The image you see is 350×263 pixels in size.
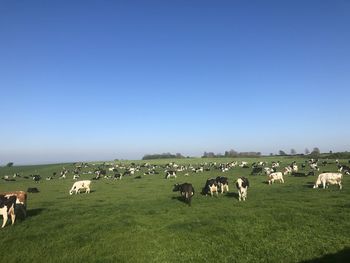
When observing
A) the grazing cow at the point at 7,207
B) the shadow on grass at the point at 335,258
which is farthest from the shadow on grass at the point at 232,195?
the grazing cow at the point at 7,207

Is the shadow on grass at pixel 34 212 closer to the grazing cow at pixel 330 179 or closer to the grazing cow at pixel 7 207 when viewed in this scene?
the grazing cow at pixel 7 207

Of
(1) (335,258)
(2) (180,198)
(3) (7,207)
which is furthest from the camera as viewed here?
(2) (180,198)

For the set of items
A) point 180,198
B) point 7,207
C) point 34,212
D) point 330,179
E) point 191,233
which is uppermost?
point 330,179

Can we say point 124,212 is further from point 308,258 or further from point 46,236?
point 308,258

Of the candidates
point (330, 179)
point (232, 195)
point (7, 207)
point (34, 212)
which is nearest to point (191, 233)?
point (7, 207)

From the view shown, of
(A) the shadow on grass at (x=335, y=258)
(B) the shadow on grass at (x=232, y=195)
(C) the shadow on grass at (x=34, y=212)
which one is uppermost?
(B) the shadow on grass at (x=232, y=195)

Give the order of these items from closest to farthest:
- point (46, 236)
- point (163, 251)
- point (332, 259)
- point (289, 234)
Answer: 1. point (332, 259)
2. point (163, 251)
3. point (289, 234)
4. point (46, 236)

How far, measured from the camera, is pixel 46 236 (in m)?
17.6

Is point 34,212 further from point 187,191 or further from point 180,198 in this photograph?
point 187,191

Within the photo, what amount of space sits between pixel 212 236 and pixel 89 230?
6492 mm

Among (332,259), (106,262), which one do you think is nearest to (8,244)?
(106,262)

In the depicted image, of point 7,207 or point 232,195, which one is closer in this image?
point 7,207

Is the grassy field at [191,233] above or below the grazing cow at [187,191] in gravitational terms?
below

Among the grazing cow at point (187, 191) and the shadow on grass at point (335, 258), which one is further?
the grazing cow at point (187, 191)
